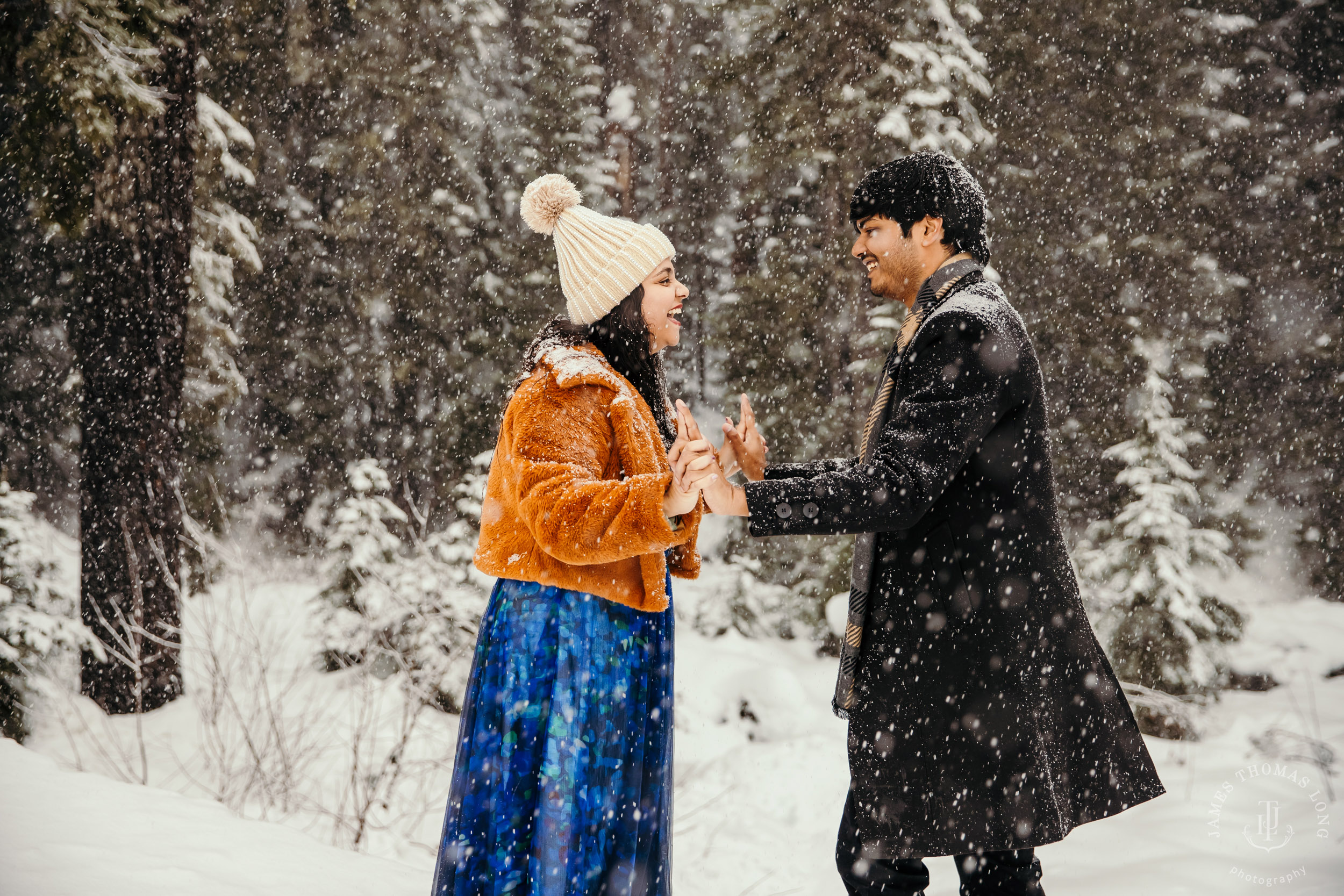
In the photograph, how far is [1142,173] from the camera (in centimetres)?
1062

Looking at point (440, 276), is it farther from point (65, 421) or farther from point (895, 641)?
point (895, 641)

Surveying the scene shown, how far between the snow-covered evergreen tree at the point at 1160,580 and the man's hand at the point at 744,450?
22.4ft

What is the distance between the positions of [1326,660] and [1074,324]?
463 centimetres

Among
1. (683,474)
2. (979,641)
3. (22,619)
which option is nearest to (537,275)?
(22,619)

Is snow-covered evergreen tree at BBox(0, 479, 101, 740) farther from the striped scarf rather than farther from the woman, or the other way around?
the striped scarf

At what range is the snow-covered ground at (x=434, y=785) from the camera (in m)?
3.14

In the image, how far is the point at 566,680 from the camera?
7.45 feet

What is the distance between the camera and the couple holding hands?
2.04 meters

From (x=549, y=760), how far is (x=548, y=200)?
160cm

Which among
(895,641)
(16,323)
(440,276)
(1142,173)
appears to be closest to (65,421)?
(16,323)

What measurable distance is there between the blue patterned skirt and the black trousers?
1.95ft

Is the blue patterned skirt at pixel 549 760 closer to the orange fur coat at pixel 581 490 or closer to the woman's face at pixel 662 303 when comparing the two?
the orange fur coat at pixel 581 490

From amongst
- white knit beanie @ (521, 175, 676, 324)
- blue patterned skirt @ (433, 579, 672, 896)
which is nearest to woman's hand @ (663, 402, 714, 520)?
blue patterned skirt @ (433, 579, 672, 896)

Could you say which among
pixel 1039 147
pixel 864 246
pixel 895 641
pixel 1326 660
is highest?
pixel 1039 147
